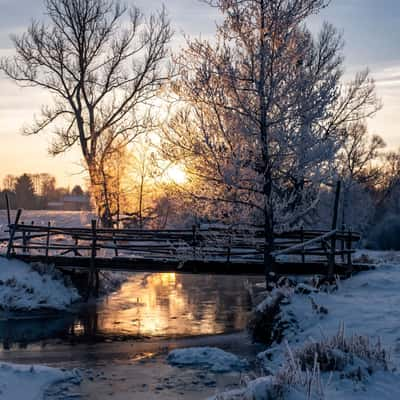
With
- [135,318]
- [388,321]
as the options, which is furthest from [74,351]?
[388,321]

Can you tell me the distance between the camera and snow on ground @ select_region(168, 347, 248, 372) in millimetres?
11148

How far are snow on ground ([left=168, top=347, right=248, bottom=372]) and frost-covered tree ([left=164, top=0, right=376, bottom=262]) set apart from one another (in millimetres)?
3936

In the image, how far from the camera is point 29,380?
32.3 ft

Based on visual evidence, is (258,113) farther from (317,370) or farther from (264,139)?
(317,370)

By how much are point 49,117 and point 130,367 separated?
22.3 metres

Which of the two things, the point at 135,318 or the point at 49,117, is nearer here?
the point at 135,318

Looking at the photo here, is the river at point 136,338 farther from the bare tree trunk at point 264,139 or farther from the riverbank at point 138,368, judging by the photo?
the bare tree trunk at point 264,139

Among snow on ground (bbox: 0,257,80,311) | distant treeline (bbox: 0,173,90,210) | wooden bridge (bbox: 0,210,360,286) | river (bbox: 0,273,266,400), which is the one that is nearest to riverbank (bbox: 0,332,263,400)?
river (bbox: 0,273,266,400)

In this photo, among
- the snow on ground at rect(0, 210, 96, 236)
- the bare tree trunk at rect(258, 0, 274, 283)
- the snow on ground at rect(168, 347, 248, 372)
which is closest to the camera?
the snow on ground at rect(168, 347, 248, 372)

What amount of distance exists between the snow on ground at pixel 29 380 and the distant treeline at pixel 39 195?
6126 cm

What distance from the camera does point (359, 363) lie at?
28.2 ft

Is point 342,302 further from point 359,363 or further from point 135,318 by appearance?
point 135,318

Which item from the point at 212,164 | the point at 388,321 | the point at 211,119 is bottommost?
the point at 388,321

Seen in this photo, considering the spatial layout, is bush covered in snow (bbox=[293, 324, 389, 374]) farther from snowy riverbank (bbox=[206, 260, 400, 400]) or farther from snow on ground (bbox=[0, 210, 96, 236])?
snow on ground (bbox=[0, 210, 96, 236])
